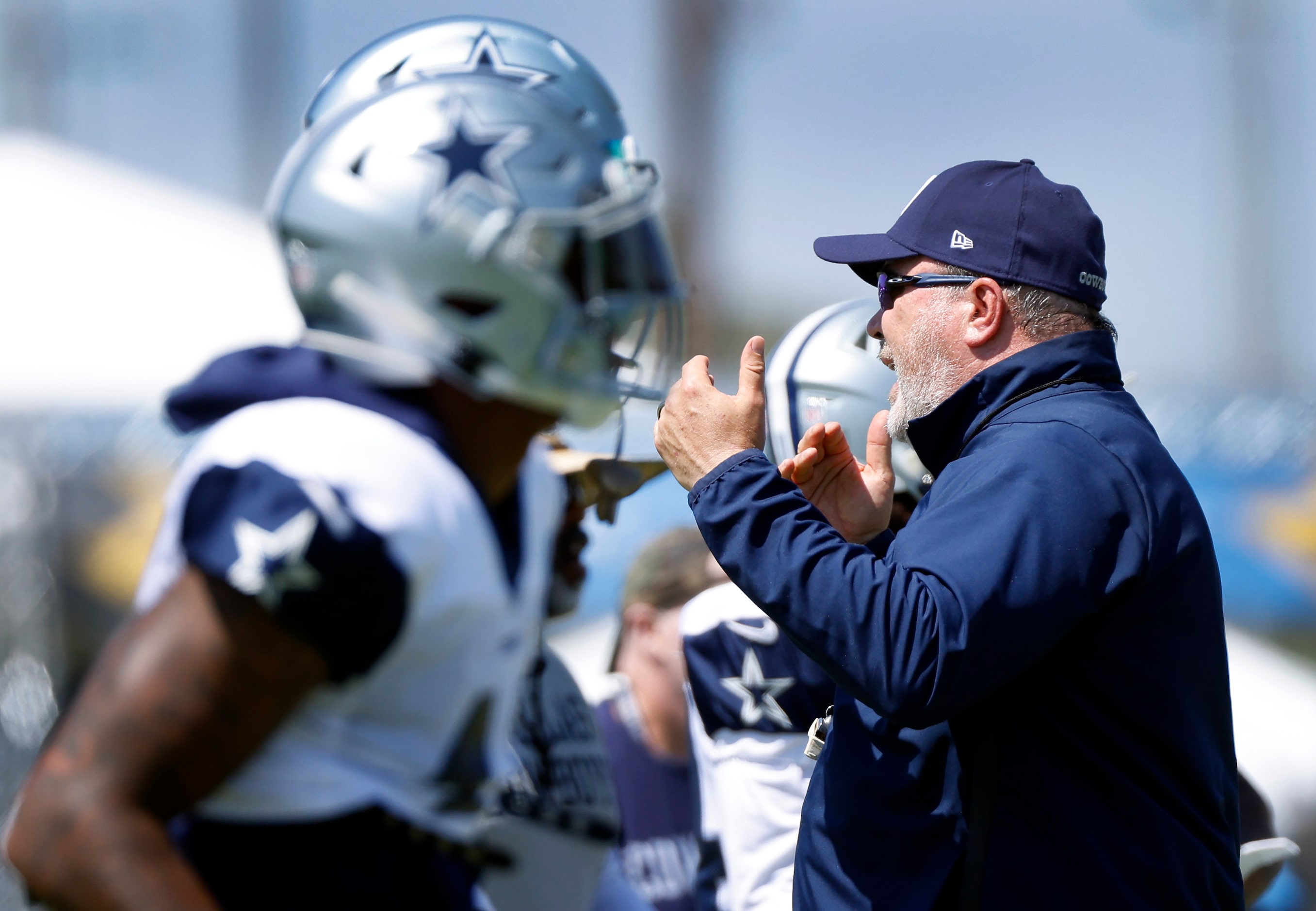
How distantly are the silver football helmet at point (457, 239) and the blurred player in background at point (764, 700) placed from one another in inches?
33.5

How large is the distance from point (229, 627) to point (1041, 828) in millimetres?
1042

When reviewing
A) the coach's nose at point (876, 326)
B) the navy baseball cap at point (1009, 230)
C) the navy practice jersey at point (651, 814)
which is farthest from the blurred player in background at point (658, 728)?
the navy baseball cap at point (1009, 230)

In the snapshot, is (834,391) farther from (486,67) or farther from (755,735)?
(486,67)

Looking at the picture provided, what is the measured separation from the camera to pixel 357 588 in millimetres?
1300

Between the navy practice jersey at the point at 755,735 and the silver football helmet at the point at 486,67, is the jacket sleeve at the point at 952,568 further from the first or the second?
the navy practice jersey at the point at 755,735

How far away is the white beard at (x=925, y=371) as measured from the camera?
1.94 m

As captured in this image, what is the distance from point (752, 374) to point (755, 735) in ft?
2.81

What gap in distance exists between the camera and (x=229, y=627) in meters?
1.28

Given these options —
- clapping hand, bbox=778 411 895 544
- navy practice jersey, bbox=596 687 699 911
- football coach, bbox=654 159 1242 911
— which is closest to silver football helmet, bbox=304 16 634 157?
football coach, bbox=654 159 1242 911

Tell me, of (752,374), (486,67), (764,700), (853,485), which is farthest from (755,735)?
(486,67)

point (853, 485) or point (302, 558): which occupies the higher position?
point (302, 558)

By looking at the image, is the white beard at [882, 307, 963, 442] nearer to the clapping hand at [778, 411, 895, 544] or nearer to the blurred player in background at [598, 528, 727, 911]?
the clapping hand at [778, 411, 895, 544]

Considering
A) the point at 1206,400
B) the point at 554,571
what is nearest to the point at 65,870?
the point at 554,571

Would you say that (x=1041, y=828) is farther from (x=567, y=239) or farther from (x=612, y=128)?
(x=612, y=128)
